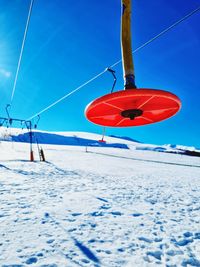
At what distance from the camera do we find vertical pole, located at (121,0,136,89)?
2627mm

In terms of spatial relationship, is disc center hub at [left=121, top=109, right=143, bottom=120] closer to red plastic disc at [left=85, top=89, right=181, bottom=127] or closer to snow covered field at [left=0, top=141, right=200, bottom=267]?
red plastic disc at [left=85, top=89, right=181, bottom=127]

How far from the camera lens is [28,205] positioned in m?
6.34

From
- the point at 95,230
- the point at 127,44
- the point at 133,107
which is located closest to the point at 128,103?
the point at 133,107

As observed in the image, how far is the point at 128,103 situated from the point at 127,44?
0.87 m

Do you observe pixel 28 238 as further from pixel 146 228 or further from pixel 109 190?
pixel 109 190

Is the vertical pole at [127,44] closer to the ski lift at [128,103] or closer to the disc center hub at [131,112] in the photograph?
the ski lift at [128,103]

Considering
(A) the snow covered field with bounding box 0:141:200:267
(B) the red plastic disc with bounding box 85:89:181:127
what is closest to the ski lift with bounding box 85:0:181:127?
(B) the red plastic disc with bounding box 85:89:181:127

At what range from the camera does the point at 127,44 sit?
2.66 m

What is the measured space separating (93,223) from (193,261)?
7.68 feet

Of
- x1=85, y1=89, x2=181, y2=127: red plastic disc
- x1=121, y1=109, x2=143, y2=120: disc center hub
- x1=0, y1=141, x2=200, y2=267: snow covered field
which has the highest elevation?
x1=85, y1=89, x2=181, y2=127: red plastic disc

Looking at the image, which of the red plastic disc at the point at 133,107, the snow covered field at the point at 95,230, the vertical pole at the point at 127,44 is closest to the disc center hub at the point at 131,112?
the red plastic disc at the point at 133,107

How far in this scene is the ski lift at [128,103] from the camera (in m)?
2.65

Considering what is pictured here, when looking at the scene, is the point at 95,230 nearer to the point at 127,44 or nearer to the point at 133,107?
the point at 133,107

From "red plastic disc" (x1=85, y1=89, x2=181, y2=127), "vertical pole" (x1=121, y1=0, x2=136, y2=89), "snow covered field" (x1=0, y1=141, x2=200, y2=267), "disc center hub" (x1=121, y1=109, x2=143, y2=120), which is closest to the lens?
"vertical pole" (x1=121, y1=0, x2=136, y2=89)
